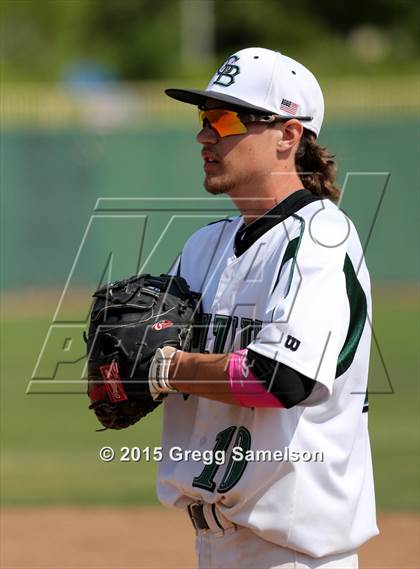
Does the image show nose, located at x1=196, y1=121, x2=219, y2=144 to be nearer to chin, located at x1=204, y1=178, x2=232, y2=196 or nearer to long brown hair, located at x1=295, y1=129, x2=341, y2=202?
chin, located at x1=204, y1=178, x2=232, y2=196

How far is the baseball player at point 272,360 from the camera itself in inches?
106

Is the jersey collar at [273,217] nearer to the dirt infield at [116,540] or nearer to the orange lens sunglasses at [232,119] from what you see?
the orange lens sunglasses at [232,119]

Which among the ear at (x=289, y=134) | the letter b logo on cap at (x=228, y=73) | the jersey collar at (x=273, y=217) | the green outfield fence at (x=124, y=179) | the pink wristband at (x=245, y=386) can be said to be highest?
the letter b logo on cap at (x=228, y=73)

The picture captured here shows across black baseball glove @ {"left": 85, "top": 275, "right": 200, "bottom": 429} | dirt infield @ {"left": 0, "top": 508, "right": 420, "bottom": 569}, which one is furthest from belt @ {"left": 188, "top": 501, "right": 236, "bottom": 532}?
dirt infield @ {"left": 0, "top": 508, "right": 420, "bottom": 569}

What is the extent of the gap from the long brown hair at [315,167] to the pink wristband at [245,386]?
0.65 meters

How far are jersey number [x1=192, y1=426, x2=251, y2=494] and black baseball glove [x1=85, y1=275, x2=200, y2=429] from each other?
0.78 ft

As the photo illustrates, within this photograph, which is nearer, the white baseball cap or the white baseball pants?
the white baseball pants

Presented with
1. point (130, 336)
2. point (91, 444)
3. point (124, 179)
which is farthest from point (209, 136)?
point (124, 179)

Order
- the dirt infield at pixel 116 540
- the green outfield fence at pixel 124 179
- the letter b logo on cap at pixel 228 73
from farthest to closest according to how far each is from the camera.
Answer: the green outfield fence at pixel 124 179 → the dirt infield at pixel 116 540 → the letter b logo on cap at pixel 228 73

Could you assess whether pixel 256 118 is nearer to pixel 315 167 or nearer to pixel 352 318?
pixel 315 167

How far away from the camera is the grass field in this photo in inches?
263

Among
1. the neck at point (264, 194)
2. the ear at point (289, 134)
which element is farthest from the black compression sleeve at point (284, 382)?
the ear at point (289, 134)

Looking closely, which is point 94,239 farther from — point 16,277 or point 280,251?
point 280,251

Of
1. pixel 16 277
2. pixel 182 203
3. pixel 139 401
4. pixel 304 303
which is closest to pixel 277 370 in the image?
pixel 304 303
